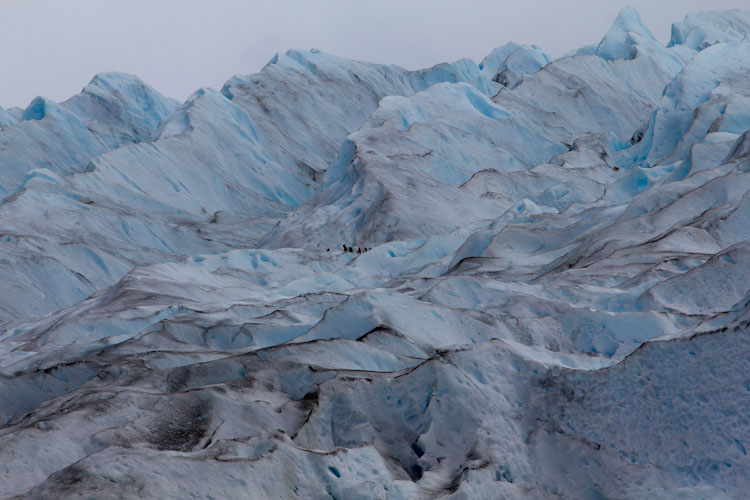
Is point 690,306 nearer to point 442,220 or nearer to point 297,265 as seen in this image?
point 297,265

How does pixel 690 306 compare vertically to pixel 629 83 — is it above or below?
above

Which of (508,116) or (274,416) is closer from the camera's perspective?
(274,416)

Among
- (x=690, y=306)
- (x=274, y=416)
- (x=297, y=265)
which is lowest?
(x=297, y=265)

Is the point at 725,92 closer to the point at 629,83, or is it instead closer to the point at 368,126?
the point at 629,83

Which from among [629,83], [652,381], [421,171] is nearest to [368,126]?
[421,171]

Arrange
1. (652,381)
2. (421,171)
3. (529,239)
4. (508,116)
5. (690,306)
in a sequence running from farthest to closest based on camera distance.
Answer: (508,116), (421,171), (529,239), (690,306), (652,381)

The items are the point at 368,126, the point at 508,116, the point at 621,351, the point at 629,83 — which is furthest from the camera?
the point at 629,83

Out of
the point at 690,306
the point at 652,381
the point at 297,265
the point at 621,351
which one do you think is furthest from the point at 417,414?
the point at 297,265
